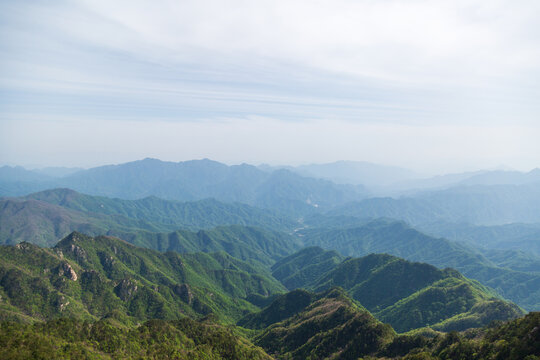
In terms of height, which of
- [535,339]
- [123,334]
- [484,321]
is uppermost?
[535,339]

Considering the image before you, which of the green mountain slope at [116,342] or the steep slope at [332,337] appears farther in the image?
the steep slope at [332,337]

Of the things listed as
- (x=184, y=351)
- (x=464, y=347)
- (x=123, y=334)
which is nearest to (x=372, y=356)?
(x=464, y=347)

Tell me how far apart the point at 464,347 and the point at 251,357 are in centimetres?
9619

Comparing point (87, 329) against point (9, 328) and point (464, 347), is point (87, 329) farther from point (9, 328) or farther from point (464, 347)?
point (464, 347)

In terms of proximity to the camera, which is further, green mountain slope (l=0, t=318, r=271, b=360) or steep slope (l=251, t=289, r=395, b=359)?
steep slope (l=251, t=289, r=395, b=359)

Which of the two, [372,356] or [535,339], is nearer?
[535,339]

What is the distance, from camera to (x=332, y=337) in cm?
16188

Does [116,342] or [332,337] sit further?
[332,337]

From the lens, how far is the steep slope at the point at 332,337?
144m

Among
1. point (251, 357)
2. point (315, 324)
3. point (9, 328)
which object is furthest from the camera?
point (315, 324)

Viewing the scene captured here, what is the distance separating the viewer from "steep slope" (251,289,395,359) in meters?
144

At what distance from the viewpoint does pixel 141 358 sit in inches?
4545

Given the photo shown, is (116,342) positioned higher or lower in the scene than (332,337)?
higher

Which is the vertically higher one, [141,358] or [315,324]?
[141,358]
